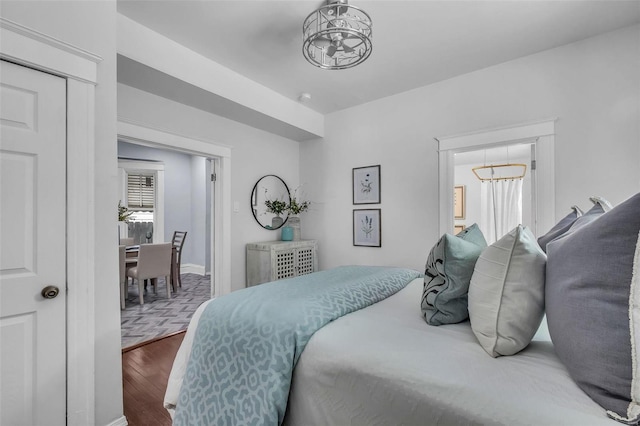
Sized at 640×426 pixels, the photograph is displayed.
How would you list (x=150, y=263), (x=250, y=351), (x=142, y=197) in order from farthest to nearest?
(x=142, y=197)
(x=150, y=263)
(x=250, y=351)

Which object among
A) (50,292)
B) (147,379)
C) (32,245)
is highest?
(32,245)

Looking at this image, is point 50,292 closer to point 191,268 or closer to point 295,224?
point 295,224

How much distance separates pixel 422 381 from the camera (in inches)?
35.4

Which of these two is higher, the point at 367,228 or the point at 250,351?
the point at 367,228

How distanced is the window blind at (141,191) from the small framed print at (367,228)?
4.58 metres

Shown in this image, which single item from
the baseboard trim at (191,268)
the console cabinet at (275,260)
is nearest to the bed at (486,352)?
the console cabinet at (275,260)

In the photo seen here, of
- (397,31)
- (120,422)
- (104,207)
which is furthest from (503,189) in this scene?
(120,422)

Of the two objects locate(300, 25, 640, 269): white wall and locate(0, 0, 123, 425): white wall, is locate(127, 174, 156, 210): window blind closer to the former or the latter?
locate(300, 25, 640, 269): white wall

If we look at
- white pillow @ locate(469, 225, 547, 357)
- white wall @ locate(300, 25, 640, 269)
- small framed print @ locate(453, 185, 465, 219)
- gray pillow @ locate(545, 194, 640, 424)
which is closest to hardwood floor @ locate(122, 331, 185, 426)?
white pillow @ locate(469, 225, 547, 357)

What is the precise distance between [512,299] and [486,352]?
20cm

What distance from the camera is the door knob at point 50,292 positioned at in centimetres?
145

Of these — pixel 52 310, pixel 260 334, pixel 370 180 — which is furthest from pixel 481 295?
pixel 370 180

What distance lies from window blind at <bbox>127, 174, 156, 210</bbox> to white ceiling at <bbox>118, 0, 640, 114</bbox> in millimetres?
4214

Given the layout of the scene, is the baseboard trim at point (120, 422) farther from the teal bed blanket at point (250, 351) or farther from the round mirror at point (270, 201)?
the round mirror at point (270, 201)
